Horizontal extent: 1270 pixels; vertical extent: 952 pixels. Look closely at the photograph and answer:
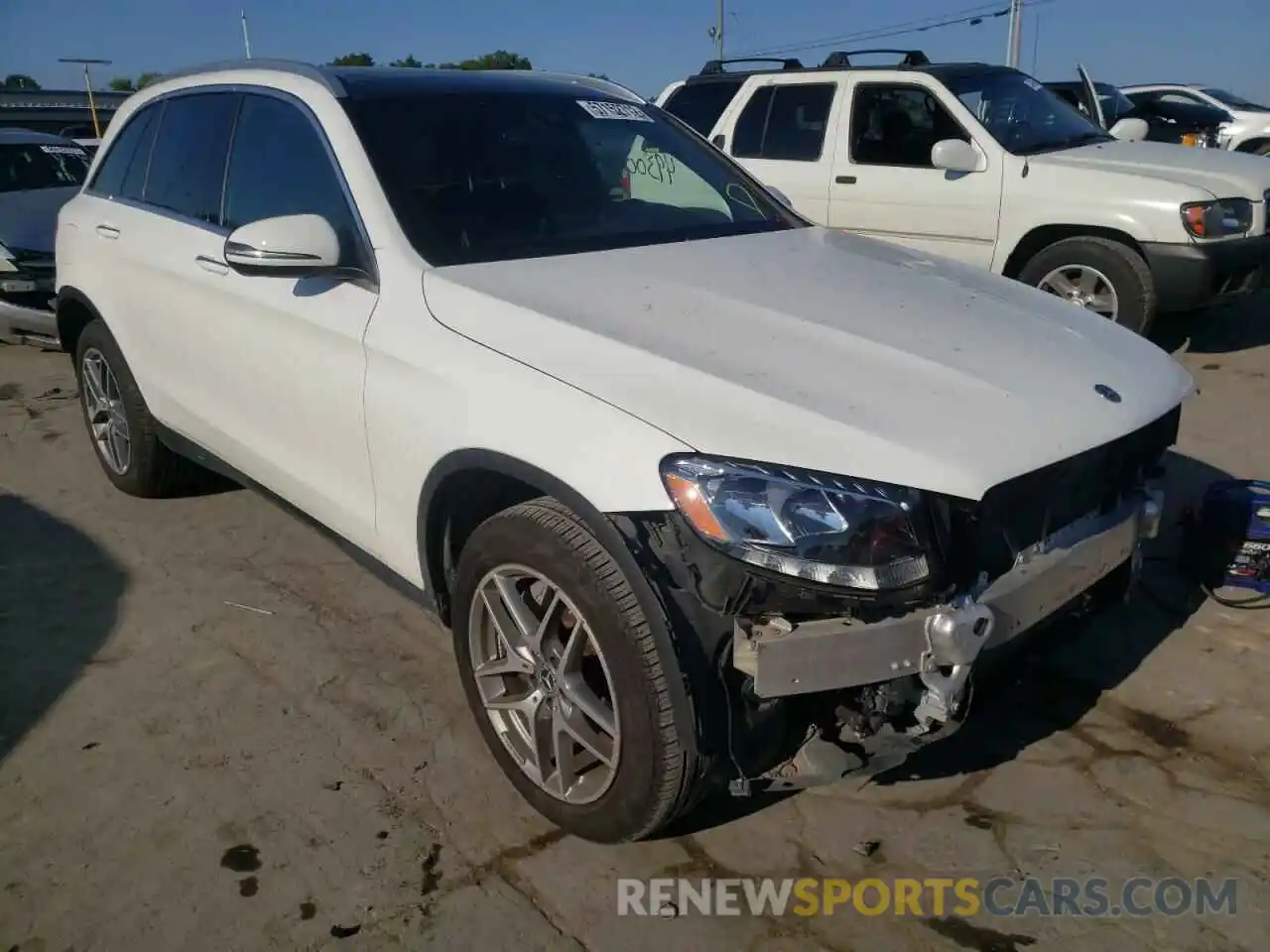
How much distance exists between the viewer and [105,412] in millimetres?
4852

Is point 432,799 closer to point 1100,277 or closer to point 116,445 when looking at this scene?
point 116,445

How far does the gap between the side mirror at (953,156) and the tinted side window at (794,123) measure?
1.16m

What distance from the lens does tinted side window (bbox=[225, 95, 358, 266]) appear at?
307cm

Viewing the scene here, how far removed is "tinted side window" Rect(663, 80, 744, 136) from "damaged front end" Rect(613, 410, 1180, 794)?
666 centimetres

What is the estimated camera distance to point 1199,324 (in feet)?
25.9

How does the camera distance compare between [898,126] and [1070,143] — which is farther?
[898,126]

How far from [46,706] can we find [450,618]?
1393 millimetres

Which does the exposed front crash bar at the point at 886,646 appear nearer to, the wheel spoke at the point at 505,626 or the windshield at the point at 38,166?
the wheel spoke at the point at 505,626

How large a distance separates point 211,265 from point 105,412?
1635mm

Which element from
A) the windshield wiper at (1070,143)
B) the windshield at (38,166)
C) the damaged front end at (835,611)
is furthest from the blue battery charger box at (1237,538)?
the windshield at (38,166)

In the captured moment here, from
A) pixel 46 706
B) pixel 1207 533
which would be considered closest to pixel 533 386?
pixel 46 706

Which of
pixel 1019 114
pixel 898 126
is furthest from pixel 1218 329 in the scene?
pixel 898 126

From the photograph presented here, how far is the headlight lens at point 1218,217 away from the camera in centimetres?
620

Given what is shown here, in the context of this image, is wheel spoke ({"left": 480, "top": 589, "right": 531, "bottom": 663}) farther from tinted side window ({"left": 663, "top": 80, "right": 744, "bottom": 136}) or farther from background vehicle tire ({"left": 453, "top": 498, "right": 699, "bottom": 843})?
tinted side window ({"left": 663, "top": 80, "right": 744, "bottom": 136})
